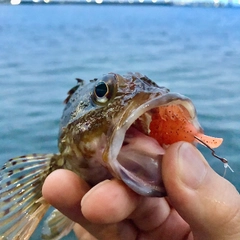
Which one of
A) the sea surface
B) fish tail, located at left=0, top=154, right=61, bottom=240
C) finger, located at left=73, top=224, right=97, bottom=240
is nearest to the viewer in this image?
fish tail, located at left=0, top=154, right=61, bottom=240

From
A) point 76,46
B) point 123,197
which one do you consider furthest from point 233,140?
point 76,46

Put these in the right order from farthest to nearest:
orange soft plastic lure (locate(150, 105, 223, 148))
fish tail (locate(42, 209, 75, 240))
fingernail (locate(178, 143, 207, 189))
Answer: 1. fish tail (locate(42, 209, 75, 240))
2. orange soft plastic lure (locate(150, 105, 223, 148))
3. fingernail (locate(178, 143, 207, 189))

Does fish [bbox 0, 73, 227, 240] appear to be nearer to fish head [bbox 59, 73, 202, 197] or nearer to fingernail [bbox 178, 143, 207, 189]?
fish head [bbox 59, 73, 202, 197]

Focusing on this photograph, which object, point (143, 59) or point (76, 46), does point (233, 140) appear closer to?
point (143, 59)

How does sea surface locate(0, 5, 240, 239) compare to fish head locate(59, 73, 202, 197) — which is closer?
fish head locate(59, 73, 202, 197)

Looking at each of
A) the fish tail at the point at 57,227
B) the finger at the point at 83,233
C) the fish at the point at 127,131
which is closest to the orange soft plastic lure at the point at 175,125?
the fish at the point at 127,131

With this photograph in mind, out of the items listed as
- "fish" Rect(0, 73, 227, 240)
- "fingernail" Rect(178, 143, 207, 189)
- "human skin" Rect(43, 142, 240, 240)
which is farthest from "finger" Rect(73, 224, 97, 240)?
"fingernail" Rect(178, 143, 207, 189)
